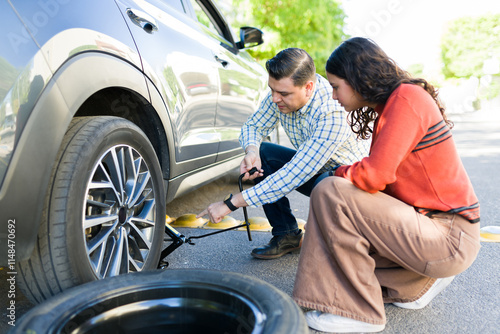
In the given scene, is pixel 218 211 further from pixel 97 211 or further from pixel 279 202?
pixel 279 202

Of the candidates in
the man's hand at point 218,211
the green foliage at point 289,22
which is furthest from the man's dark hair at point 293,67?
the green foliage at point 289,22

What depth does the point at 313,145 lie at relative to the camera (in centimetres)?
237

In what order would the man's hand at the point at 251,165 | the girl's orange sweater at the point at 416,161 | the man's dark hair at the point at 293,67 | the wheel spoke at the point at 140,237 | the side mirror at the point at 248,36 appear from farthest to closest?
1. the side mirror at the point at 248,36
2. the man's hand at the point at 251,165
3. the man's dark hair at the point at 293,67
4. the wheel spoke at the point at 140,237
5. the girl's orange sweater at the point at 416,161

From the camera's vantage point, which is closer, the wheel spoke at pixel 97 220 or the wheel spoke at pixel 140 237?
the wheel spoke at pixel 97 220

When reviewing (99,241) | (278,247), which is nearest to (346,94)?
(278,247)

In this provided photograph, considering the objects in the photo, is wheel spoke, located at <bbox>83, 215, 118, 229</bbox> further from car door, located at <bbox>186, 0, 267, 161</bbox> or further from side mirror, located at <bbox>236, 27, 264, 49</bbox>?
side mirror, located at <bbox>236, 27, 264, 49</bbox>

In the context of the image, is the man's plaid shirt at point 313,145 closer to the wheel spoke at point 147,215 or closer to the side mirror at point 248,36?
the wheel spoke at point 147,215

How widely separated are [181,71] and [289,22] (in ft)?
49.5

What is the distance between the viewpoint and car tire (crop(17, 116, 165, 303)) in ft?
5.08

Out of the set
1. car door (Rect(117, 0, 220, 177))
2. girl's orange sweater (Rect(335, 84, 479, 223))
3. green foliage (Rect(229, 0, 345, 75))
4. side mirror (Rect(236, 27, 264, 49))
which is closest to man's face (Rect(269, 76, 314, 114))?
car door (Rect(117, 0, 220, 177))

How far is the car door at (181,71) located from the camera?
2189mm

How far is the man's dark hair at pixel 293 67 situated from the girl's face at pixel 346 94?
45 centimetres

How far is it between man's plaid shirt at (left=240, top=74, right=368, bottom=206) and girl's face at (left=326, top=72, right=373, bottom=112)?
331mm

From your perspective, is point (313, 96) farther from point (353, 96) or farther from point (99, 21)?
point (99, 21)
